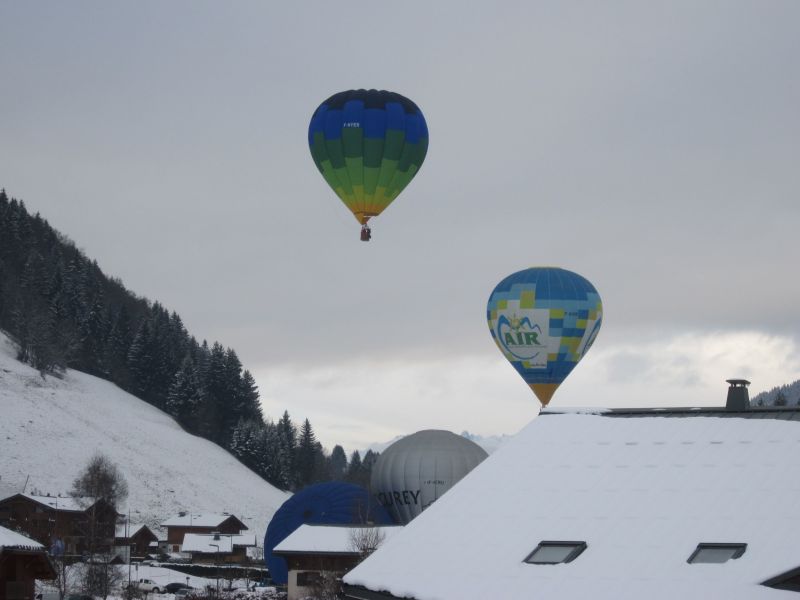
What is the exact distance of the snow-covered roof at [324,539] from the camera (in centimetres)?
6016

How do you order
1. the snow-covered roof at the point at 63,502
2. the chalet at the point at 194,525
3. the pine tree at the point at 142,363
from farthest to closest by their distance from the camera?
1. the pine tree at the point at 142,363
2. the chalet at the point at 194,525
3. the snow-covered roof at the point at 63,502

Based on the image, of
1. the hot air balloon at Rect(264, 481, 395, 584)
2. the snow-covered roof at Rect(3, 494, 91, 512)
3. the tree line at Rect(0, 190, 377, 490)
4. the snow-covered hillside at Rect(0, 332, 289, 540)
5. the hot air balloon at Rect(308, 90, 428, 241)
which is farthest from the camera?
the tree line at Rect(0, 190, 377, 490)

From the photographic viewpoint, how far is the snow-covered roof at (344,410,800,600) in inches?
859

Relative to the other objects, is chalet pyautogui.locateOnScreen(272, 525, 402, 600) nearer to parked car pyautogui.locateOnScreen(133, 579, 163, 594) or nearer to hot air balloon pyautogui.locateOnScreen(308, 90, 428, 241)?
parked car pyautogui.locateOnScreen(133, 579, 163, 594)

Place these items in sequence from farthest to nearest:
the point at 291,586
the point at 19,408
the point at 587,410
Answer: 1. the point at 19,408
2. the point at 291,586
3. the point at 587,410

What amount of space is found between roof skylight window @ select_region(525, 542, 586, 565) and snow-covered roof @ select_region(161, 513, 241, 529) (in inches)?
3614

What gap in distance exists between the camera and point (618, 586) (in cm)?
2164

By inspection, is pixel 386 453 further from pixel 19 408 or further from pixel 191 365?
pixel 191 365

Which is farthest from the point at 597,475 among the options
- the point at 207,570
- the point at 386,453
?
the point at 207,570

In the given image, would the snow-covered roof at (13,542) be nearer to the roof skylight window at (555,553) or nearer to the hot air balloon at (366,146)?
the hot air balloon at (366,146)

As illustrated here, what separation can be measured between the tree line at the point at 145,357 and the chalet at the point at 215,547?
1950 inches

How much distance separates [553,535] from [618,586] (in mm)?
2394

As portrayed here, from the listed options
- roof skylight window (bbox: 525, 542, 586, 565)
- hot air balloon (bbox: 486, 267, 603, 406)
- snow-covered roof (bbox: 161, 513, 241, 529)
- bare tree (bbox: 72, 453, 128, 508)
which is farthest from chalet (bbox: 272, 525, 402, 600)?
snow-covered roof (bbox: 161, 513, 241, 529)

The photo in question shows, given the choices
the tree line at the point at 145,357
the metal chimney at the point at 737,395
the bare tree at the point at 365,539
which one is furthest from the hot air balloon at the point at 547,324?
the tree line at the point at 145,357
